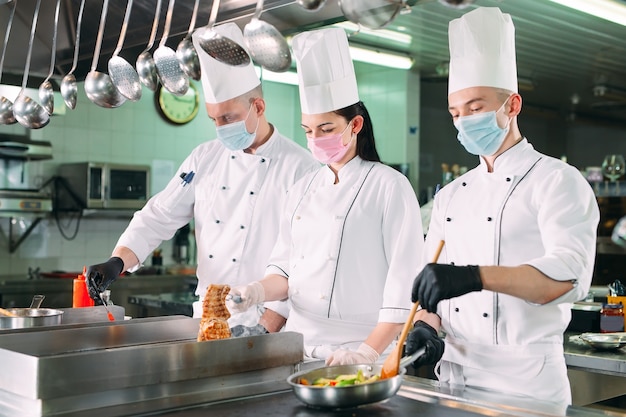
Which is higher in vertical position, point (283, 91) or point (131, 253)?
point (283, 91)

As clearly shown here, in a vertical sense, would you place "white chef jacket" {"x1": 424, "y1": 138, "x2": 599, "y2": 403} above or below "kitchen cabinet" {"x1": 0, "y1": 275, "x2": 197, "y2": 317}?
above

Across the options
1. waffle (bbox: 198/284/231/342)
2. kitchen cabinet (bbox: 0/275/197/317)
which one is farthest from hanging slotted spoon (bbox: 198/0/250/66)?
kitchen cabinet (bbox: 0/275/197/317)

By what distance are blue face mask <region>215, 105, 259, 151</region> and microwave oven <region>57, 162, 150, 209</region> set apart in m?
3.88

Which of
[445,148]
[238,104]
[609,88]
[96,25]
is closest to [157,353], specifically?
[238,104]

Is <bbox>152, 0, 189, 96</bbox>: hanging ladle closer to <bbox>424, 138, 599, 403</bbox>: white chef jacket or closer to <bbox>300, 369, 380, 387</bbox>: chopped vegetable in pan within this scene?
<bbox>424, 138, 599, 403</bbox>: white chef jacket

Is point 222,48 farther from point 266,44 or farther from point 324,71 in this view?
point 324,71

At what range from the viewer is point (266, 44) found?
212 cm

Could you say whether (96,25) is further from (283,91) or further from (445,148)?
(445,148)

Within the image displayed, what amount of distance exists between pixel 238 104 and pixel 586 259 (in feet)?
4.99

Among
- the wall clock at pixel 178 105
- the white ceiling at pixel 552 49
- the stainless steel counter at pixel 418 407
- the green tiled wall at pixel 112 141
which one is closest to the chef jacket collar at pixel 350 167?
the stainless steel counter at pixel 418 407

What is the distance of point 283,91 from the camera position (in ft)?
29.4

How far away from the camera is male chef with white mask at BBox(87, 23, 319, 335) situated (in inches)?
117

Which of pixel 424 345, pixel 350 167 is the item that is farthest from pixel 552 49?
pixel 424 345

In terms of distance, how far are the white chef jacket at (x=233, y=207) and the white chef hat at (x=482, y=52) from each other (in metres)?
0.87
